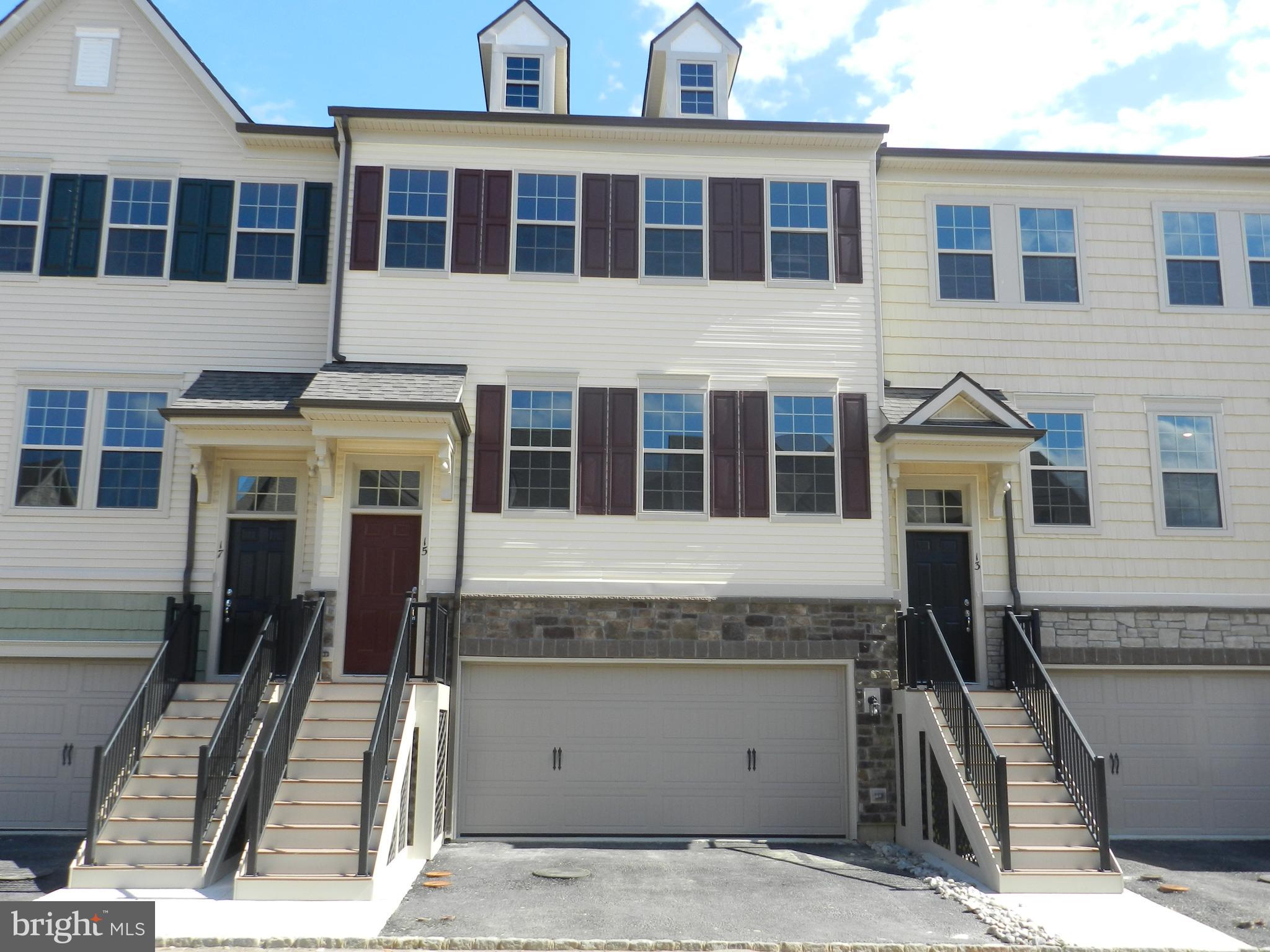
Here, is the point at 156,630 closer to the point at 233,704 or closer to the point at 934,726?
the point at 233,704

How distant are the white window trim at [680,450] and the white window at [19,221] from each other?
8.19 m

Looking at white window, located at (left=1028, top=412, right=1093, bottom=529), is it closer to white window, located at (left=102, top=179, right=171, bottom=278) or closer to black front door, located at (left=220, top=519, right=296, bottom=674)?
black front door, located at (left=220, top=519, right=296, bottom=674)

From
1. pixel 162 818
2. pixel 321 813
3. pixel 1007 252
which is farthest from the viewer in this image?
pixel 1007 252

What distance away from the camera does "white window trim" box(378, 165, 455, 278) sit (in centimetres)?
1321

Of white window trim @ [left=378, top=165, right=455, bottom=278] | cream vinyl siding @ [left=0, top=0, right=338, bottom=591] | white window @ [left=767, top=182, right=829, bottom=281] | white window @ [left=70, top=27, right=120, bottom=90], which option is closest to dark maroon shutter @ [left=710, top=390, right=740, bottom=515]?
white window @ [left=767, top=182, right=829, bottom=281]

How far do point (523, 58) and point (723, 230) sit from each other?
401 centimetres

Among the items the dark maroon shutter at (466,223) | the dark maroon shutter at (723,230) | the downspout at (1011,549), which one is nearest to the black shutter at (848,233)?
the dark maroon shutter at (723,230)

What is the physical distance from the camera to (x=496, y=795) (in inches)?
486

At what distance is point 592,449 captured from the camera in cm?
1303

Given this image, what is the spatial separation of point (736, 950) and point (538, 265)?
864cm

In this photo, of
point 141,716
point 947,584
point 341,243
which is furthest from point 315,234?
point 947,584

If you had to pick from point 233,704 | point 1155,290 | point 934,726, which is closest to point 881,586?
point 934,726

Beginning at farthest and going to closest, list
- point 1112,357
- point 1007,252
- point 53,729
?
point 1007,252
point 1112,357
point 53,729

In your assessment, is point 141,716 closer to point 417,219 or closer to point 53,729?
point 53,729
